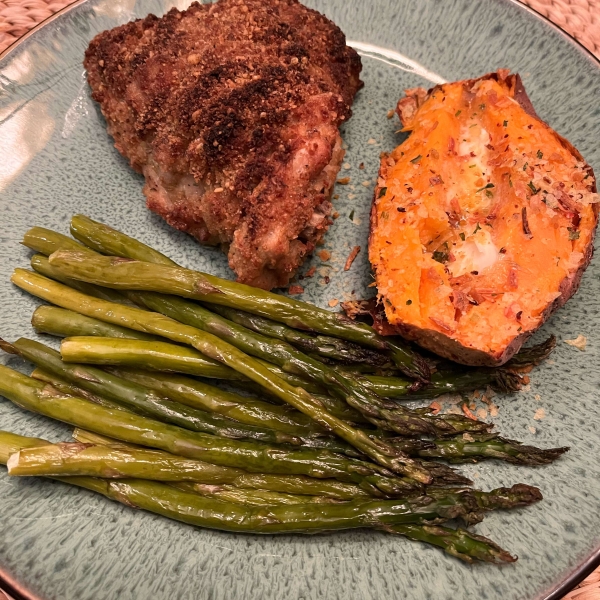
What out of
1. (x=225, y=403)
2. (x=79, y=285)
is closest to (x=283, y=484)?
(x=225, y=403)

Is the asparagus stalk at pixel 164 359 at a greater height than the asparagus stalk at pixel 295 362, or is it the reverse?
the asparagus stalk at pixel 295 362

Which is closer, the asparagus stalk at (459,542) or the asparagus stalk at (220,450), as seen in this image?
the asparagus stalk at (459,542)

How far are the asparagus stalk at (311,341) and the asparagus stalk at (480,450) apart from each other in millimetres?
470

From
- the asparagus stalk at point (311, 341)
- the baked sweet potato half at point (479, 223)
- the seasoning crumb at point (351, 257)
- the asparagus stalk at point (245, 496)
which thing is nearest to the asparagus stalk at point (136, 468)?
the asparagus stalk at point (245, 496)

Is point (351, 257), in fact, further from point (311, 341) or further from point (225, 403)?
point (225, 403)

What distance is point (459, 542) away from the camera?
2.41 meters

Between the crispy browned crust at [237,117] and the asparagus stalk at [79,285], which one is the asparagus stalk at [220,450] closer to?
the asparagus stalk at [79,285]

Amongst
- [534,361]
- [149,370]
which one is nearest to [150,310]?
[149,370]

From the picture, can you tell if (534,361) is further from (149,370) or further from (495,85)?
(149,370)

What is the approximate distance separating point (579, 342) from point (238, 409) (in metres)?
1.97

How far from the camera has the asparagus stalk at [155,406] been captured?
8.56ft

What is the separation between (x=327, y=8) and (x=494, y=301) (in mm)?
2787

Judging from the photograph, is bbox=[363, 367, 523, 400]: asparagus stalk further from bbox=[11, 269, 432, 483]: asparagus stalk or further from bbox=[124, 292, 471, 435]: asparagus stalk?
bbox=[11, 269, 432, 483]: asparagus stalk

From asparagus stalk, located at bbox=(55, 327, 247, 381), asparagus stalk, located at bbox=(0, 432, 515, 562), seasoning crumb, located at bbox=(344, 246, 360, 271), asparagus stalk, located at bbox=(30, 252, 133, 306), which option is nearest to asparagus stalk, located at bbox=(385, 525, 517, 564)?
asparagus stalk, located at bbox=(0, 432, 515, 562)
